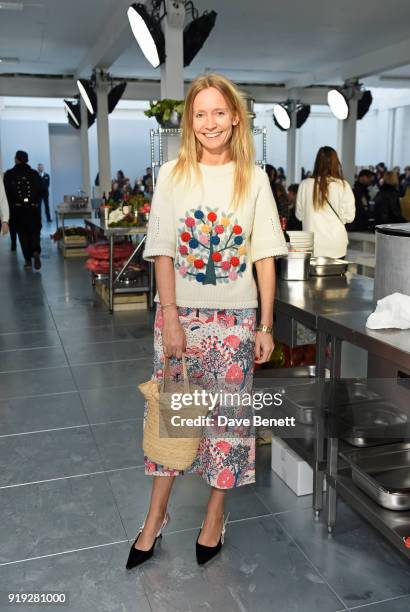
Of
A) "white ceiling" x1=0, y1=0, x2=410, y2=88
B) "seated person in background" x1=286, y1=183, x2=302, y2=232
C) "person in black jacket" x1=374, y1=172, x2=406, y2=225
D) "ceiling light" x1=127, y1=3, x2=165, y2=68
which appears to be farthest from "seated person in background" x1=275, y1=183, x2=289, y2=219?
"white ceiling" x1=0, y1=0, x2=410, y2=88

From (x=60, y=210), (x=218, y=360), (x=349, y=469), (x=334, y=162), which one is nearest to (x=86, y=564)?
(x=218, y=360)

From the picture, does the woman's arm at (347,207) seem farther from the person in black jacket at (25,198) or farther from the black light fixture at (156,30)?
the person in black jacket at (25,198)

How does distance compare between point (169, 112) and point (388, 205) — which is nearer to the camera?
point (169, 112)

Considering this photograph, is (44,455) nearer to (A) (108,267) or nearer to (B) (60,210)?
(A) (108,267)

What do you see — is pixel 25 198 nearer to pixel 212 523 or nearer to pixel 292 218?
pixel 292 218

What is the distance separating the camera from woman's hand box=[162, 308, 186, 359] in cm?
176

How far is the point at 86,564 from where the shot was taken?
1984 mm

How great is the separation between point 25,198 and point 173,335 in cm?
694

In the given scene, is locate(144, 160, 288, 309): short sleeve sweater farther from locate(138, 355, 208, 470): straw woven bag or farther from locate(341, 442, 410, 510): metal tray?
locate(341, 442, 410, 510): metal tray

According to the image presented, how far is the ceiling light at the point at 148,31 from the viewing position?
522 cm

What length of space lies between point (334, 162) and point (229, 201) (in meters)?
2.87

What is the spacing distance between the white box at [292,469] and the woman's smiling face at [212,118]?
131 centimetres

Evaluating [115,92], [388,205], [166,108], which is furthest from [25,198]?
[388,205]

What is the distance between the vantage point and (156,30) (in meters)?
5.31
